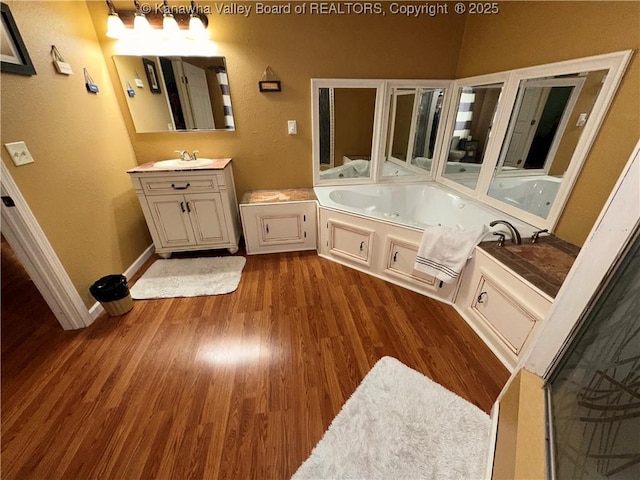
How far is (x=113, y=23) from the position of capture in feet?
6.19

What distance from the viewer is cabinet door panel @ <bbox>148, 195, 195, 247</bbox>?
2.19 metres

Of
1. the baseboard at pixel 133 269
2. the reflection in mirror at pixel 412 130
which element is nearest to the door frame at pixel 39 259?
the baseboard at pixel 133 269

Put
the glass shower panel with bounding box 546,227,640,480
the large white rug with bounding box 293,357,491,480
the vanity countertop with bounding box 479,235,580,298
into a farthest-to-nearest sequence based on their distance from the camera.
Result: 1. the vanity countertop with bounding box 479,235,580,298
2. the large white rug with bounding box 293,357,491,480
3. the glass shower panel with bounding box 546,227,640,480

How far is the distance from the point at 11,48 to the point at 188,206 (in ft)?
4.11

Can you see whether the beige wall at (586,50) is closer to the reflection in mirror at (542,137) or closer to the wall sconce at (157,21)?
the reflection in mirror at (542,137)

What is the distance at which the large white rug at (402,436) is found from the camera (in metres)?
1.00

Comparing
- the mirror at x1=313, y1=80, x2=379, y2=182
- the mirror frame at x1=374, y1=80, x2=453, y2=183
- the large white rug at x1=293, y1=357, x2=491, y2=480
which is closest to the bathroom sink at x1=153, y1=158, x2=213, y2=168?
the mirror at x1=313, y1=80, x2=379, y2=182

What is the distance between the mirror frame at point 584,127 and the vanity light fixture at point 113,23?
9.61ft

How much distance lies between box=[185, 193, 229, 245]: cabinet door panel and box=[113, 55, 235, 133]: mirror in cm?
69

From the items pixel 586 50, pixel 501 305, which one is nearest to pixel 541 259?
pixel 501 305

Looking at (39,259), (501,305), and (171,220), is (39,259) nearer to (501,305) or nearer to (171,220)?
(171,220)

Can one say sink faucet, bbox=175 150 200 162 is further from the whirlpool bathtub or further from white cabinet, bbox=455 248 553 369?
white cabinet, bbox=455 248 553 369

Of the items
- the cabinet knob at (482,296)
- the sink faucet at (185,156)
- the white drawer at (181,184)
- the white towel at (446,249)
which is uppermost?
the sink faucet at (185,156)

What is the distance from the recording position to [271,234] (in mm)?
2467
